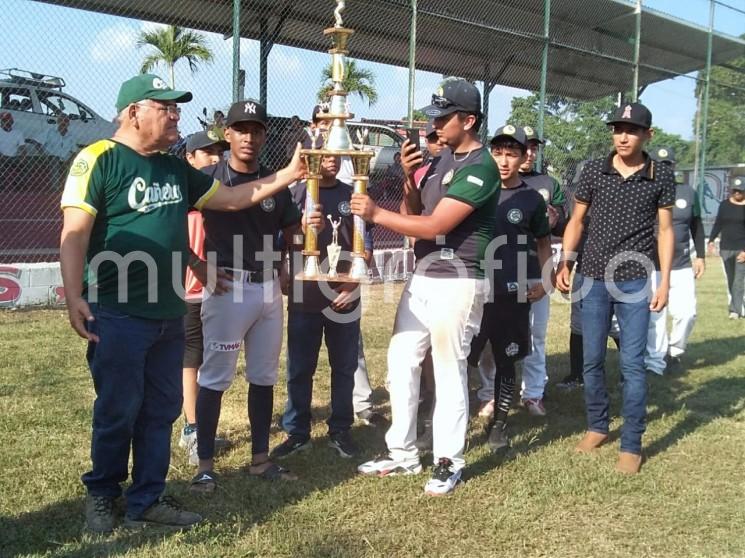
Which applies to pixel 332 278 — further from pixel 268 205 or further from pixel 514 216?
pixel 514 216

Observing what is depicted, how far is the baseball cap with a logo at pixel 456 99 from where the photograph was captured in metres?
3.48

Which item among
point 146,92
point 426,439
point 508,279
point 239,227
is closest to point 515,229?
point 508,279

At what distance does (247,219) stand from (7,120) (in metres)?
7.44

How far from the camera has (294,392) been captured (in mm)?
4254

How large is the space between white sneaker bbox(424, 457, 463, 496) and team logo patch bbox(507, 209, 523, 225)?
5.74 ft

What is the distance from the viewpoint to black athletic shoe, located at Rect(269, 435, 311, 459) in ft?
13.7

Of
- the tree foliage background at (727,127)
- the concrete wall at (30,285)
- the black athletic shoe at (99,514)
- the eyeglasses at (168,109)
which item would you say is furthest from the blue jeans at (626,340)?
the tree foliage background at (727,127)

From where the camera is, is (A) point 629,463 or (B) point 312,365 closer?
(A) point 629,463

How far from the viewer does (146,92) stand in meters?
2.90

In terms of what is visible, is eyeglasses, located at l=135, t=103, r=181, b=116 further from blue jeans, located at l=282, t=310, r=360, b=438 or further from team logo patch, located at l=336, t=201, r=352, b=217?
blue jeans, located at l=282, t=310, r=360, b=438

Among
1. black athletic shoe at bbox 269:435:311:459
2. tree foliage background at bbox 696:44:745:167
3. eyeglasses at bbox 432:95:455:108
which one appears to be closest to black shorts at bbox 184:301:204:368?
black athletic shoe at bbox 269:435:311:459

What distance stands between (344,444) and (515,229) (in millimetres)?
1840

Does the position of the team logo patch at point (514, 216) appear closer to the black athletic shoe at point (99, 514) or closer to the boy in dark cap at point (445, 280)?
the boy in dark cap at point (445, 280)

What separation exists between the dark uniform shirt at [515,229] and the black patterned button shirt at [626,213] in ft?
1.63
